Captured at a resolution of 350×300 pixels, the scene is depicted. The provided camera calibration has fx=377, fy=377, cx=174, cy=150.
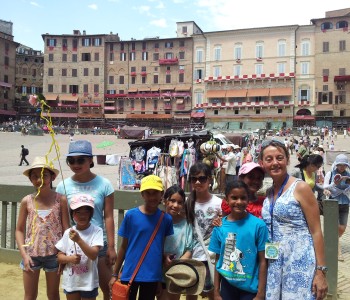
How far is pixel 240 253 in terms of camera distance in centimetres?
276

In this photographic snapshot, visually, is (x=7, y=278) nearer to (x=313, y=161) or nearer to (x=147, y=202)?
(x=147, y=202)

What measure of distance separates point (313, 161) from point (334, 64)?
5531 centimetres

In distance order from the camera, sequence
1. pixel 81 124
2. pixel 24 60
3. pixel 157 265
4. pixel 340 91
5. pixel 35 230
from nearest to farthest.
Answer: pixel 157 265
pixel 35 230
pixel 340 91
pixel 81 124
pixel 24 60

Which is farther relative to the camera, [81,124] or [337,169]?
[81,124]

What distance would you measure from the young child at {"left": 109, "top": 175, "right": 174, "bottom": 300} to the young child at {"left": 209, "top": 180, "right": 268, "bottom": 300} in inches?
19.8

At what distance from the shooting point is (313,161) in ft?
19.8

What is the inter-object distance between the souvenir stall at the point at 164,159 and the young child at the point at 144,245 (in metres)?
7.74

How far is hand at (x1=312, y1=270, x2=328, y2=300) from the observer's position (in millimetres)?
2584

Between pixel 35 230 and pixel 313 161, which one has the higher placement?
pixel 313 161

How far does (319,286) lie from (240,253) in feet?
1.87

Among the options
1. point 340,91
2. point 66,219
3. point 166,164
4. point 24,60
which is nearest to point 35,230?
point 66,219

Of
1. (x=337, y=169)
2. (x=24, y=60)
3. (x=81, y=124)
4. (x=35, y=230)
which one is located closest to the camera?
(x=35, y=230)

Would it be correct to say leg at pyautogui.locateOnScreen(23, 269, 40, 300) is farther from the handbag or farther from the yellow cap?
the yellow cap

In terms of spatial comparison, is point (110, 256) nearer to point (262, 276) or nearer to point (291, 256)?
point (262, 276)
